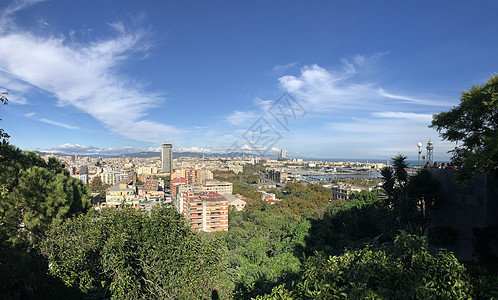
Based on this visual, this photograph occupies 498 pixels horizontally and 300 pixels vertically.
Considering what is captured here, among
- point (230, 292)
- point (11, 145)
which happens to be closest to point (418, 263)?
point (230, 292)

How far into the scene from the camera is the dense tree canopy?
5.26 meters

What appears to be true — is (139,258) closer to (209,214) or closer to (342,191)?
(209,214)

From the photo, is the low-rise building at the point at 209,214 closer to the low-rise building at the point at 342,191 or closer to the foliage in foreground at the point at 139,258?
the foliage in foreground at the point at 139,258

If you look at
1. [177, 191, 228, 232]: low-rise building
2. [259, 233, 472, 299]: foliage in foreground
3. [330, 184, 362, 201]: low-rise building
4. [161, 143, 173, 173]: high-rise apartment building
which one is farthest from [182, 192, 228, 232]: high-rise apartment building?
[161, 143, 173, 173]: high-rise apartment building

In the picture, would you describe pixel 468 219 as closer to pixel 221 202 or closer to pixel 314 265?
pixel 314 265

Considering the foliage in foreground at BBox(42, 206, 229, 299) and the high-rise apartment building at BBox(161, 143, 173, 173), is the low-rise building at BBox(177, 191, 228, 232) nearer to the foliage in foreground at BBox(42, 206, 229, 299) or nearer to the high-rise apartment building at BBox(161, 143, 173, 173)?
the foliage in foreground at BBox(42, 206, 229, 299)

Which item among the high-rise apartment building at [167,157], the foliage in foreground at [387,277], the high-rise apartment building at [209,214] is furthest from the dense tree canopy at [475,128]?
the high-rise apartment building at [167,157]

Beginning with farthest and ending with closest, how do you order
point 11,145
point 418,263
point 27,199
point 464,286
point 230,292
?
point 11,145, point 27,199, point 230,292, point 418,263, point 464,286

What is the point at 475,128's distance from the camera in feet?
22.9

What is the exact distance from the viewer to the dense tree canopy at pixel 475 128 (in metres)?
5.26

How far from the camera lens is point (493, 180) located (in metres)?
6.67

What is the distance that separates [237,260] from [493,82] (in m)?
8.60

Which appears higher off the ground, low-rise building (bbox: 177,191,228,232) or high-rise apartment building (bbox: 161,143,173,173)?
high-rise apartment building (bbox: 161,143,173,173)

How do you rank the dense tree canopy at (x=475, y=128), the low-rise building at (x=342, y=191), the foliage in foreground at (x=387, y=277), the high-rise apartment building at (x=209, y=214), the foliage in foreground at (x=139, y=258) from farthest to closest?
1. the low-rise building at (x=342, y=191)
2. the high-rise apartment building at (x=209, y=214)
3. the dense tree canopy at (x=475, y=128)
4. the foliage in foreground at (x=139, y=258)
5. the foliage in foreground at (x=387, y=277)
